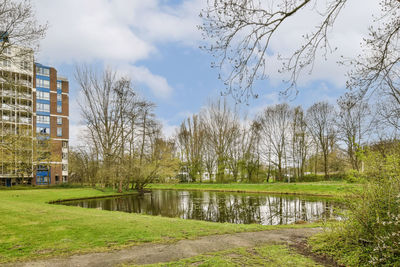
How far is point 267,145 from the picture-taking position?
42.2 metres

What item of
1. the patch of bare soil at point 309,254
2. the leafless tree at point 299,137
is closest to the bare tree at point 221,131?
the leafless tree at point 299,137

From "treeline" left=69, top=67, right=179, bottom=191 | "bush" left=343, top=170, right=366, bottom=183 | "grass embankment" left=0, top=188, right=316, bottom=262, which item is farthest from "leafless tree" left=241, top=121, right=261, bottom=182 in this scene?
"bush" left=343, top=170, right=366, bottom=183

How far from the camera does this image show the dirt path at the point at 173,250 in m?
4.85

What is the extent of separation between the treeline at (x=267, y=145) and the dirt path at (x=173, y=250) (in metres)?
33.3

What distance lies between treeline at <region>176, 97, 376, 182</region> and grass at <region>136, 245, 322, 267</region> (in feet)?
115

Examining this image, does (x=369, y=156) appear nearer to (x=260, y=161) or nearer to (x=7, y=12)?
(x=7, y=12)

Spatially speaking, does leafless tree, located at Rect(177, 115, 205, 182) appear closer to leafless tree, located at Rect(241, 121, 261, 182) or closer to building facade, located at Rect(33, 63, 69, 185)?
leafless tree, located at Rect(241, 121, 261, 182)

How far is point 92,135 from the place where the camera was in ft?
97.3

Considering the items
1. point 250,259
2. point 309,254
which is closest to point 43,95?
point 250,259

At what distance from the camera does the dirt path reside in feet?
15.9

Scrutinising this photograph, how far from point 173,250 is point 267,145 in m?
38.6

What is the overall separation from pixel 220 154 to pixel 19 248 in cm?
3984

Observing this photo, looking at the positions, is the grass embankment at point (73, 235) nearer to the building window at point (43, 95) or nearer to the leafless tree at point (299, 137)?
the leafless tree at point (299, 137)

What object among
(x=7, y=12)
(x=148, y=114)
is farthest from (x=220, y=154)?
(x=7, y=12)
